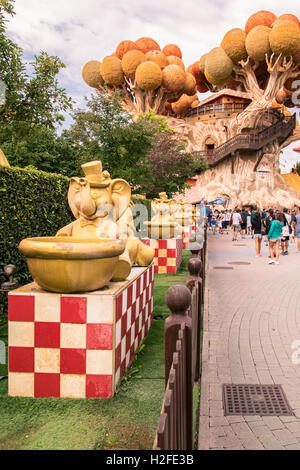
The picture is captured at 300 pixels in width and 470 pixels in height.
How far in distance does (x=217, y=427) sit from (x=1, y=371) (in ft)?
6.01

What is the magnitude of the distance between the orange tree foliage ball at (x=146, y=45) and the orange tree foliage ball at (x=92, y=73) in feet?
19.6

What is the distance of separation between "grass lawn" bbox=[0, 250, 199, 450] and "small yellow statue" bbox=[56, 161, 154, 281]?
39.5 inches

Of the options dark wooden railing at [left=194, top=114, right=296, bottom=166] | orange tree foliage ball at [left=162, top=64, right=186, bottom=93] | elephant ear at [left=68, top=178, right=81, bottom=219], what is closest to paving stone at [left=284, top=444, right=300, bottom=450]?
elephant ear at [left=68, top=178, right=81, bottom=219]

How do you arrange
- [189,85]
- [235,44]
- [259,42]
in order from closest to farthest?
[259,42], [235,44], [189,85]

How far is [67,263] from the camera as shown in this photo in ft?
8.31

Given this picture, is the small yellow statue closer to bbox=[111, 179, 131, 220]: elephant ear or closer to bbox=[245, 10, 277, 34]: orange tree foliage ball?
bbox=[111, 179, 131, 220]: elephant ear

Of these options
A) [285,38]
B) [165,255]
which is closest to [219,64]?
[285,38]

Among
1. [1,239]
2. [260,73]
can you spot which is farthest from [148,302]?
[260,73]

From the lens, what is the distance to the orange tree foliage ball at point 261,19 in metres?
39.6

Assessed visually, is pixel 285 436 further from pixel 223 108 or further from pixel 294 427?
pixel 223 108

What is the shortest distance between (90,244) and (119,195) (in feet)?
3.91

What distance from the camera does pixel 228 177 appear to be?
40438mm

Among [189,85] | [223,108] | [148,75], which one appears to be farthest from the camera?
[189,85]

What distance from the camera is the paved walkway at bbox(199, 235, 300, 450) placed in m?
2.74
